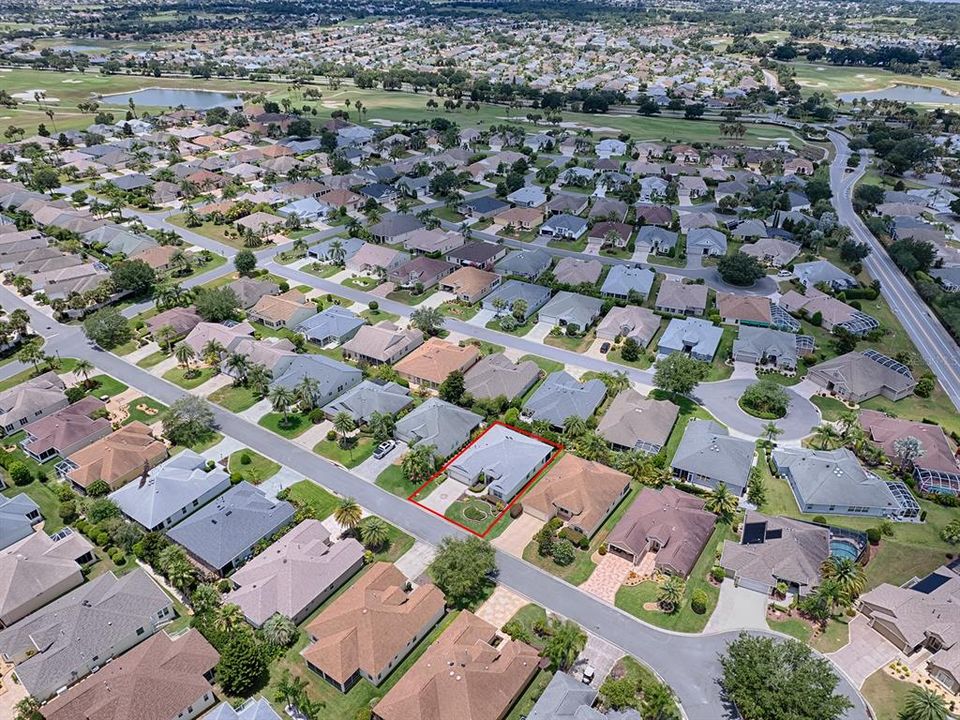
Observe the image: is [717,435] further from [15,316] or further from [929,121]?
[929,121]

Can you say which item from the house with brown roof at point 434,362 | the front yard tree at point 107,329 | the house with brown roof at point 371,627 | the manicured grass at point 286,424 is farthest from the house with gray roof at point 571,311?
the front yard tree at point 107,329

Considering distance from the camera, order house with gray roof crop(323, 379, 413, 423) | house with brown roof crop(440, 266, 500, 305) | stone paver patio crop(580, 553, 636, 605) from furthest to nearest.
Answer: house with brown roof crop(440, 266, 500, 305) → house with gray roof crop(323, 379, 413, 423) → stone paver patio crop(580, 553, 636, 605)

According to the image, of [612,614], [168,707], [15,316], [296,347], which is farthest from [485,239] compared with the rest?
[168,707]

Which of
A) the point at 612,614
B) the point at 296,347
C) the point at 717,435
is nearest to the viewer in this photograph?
the point at 612,614

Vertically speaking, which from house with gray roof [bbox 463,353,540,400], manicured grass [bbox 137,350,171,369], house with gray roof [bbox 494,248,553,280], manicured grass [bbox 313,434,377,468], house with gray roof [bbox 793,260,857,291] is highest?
house with gray roof [bbox 793,260,857,291]

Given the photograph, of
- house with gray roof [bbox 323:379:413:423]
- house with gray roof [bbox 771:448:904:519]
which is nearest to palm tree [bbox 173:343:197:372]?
house with gray roof [bbox 323:379:413:423]

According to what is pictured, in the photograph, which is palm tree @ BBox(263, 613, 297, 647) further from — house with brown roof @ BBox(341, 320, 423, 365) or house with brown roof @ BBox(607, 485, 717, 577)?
house with brown roof @ BBox(341, 320, 423, 365)

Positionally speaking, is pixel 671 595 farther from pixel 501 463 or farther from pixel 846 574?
pixel 501 463
